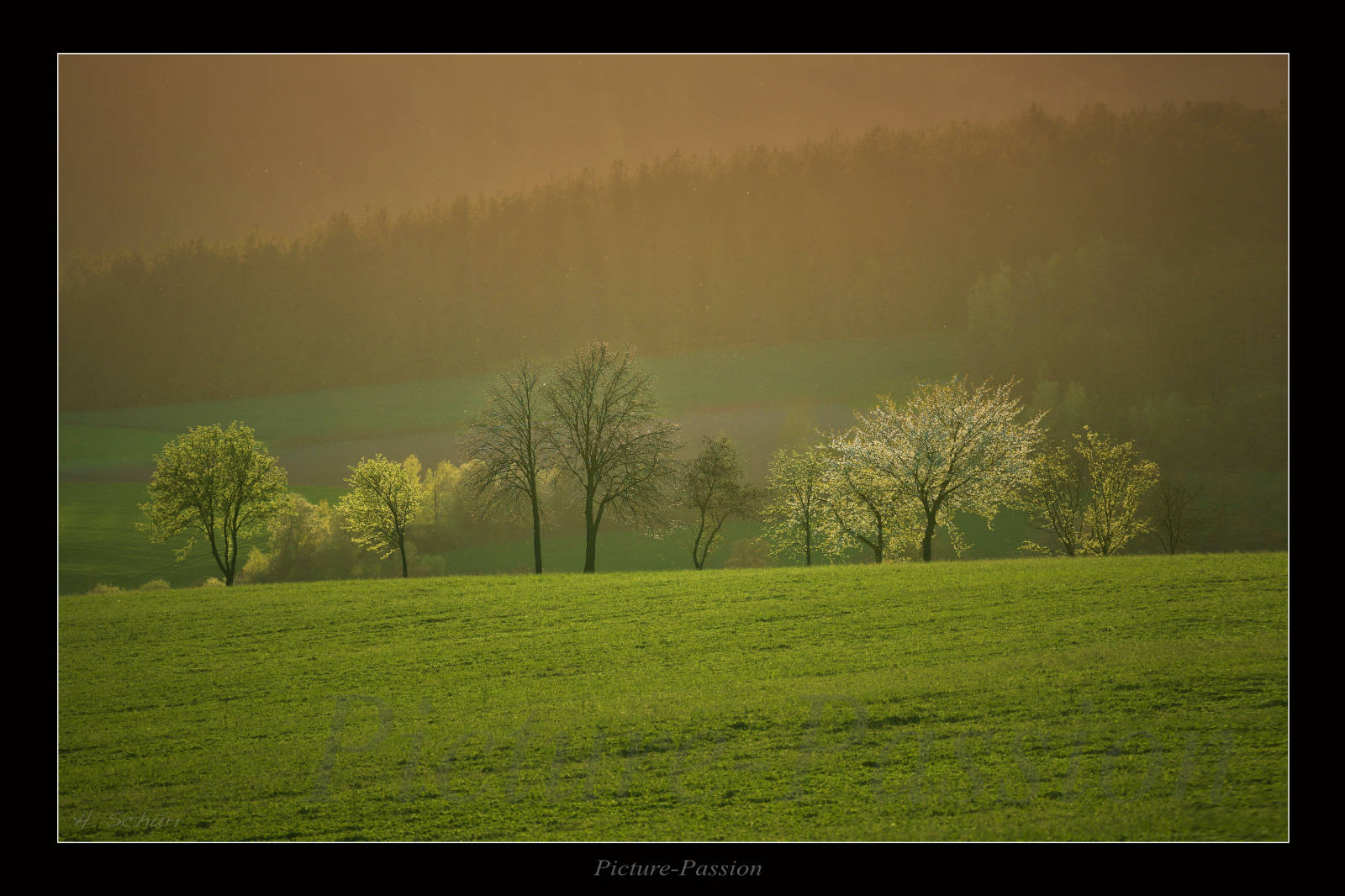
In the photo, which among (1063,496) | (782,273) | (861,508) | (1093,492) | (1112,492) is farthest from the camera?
(1063,496)

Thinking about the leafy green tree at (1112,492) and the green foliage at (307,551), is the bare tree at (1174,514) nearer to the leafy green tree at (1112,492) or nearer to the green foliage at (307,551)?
the leafy green tree at (1112,492)

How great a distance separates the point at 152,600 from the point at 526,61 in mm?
17693

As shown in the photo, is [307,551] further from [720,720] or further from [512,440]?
[720,720]

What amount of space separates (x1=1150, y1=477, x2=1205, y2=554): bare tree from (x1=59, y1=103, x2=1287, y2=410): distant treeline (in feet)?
17.0

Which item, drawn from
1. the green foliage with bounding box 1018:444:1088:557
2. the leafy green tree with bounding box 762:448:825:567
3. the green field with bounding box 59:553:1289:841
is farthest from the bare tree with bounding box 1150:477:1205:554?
the green field with bounding box 59:553:1289:841

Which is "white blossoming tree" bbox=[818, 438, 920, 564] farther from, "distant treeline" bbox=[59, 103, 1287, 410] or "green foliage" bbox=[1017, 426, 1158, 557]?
"distant treeline" bbox=[59, 103, 1287, 410]

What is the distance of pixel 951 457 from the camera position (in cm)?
2812

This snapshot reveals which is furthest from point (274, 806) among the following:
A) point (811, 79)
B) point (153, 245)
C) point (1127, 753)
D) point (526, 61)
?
point (153, 245)

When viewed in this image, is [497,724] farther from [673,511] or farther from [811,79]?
[673,511]

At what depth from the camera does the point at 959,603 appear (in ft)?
54.7

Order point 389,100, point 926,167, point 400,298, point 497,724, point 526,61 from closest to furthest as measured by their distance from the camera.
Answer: point 497,724 → point 526,61 → point 389,100 → point 926,167 → point 400,298

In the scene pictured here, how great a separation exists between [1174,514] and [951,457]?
19858mm

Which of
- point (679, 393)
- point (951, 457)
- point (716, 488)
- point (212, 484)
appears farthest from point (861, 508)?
point (212, 484)

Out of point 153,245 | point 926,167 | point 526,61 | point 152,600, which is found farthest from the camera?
point 926,167
